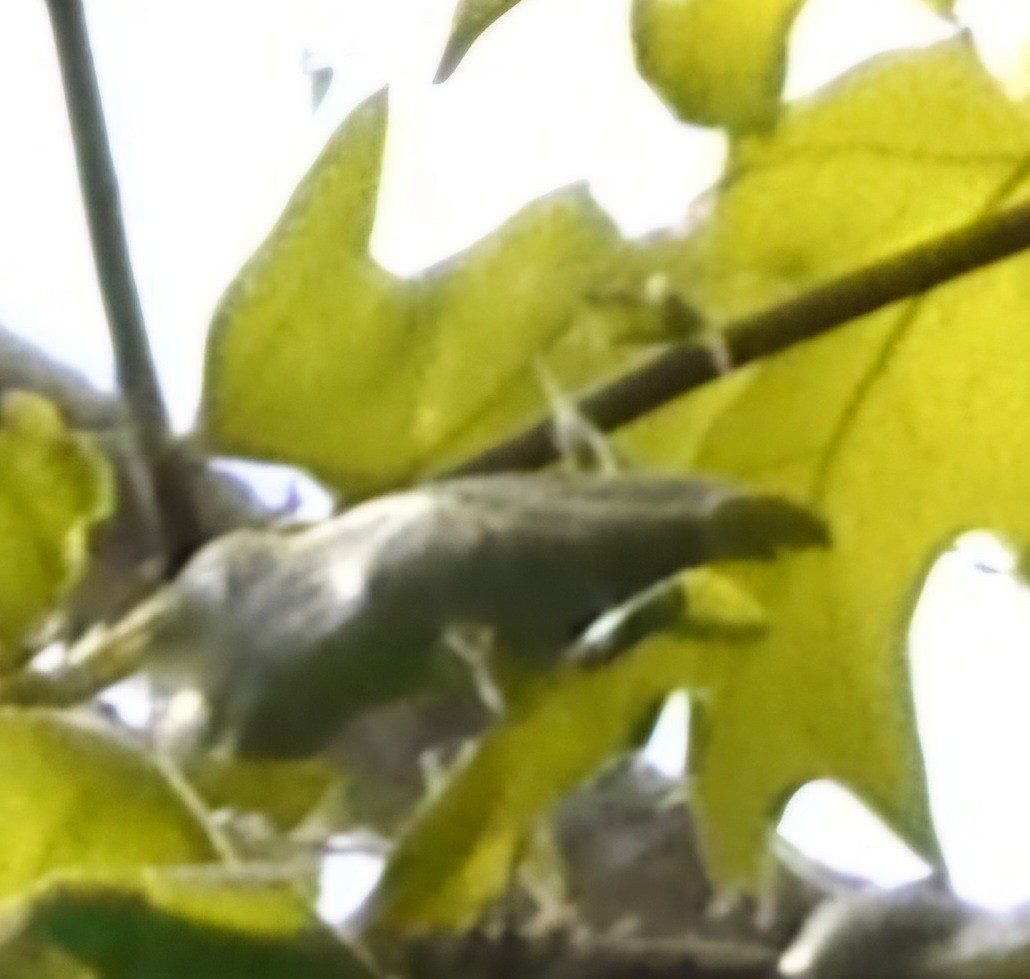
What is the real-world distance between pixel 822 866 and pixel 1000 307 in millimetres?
134

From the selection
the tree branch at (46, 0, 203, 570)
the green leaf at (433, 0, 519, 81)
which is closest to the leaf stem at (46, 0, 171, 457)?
the tree branch at (46, 0, 203, 570)

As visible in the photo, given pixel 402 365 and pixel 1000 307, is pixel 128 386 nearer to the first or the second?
pixel 402 365

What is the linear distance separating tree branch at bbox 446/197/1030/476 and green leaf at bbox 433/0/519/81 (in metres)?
0.07

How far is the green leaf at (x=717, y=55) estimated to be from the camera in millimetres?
279

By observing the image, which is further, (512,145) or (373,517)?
(512,145)

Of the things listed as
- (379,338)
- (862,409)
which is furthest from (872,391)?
(379,338)

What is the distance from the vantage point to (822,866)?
322mm

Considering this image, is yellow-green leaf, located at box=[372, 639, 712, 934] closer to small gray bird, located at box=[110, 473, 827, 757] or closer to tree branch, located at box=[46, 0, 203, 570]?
small gray bird, located at box=[110, 473, 827, 757]

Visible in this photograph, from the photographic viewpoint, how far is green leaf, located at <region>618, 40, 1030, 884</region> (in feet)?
0.92

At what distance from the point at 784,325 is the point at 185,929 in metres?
0.16

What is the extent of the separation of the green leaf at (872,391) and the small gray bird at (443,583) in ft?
0.22

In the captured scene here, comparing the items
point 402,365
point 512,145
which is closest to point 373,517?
point 402,365

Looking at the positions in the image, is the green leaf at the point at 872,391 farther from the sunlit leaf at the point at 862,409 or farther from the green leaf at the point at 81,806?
the green leaf at the point at 81,806

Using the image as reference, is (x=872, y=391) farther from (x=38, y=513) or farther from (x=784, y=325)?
(x=38, y=513)
